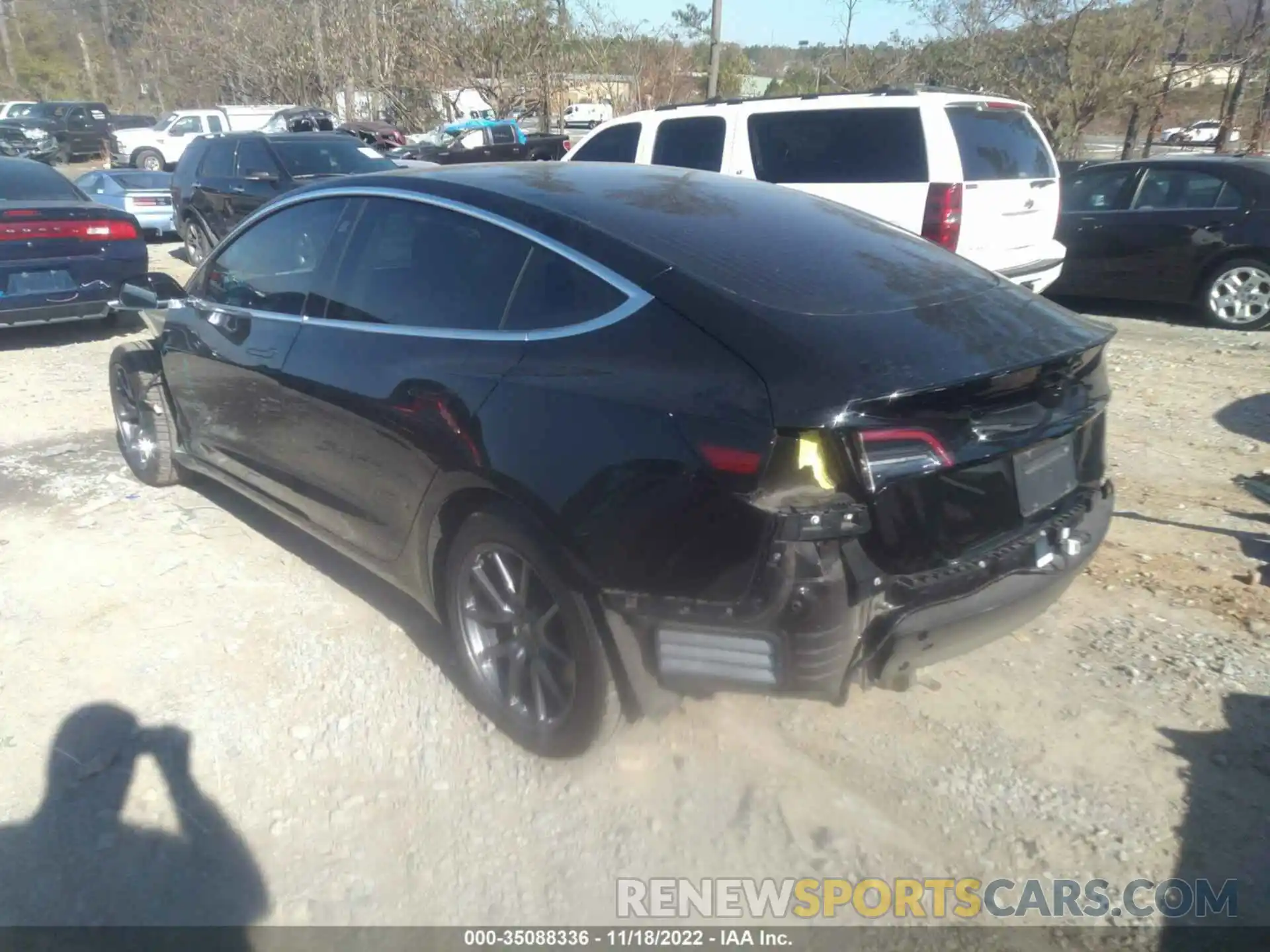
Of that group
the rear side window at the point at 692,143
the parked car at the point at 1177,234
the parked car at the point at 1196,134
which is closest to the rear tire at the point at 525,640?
the rear side window at the point at 692,143

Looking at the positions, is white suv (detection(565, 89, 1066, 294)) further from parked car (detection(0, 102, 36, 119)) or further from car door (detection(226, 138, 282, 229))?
parked car (detection(0, 102, 36, 119))

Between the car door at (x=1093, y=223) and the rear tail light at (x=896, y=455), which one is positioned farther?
the car door at (x=1093, y=223)

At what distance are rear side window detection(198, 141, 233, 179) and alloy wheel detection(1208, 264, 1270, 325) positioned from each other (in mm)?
10345

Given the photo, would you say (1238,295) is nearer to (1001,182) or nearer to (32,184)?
(1001,182)

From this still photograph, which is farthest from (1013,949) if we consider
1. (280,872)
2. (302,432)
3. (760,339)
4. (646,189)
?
(302,432)

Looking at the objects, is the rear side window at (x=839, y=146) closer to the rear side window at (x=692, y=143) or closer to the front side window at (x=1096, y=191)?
the rear side window at (x=692, y=143)

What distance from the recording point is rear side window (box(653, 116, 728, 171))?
29.0ft

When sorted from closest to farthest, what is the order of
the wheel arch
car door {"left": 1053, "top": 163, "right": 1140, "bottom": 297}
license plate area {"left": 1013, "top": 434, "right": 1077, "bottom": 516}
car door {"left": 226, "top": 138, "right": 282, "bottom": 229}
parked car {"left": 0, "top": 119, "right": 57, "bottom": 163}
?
license plate area {"left": 1013, "top": 434, "right": 1077, "bottom": 516}
the wheel arch
car door {"left": 1053, "top": 163, "right": 1140, "bottom": 297}
car door {"left": 226, "top": 138, "right": 282, "bottom": 229}
parked car {"left": 0, "top": 119, "right": 57, "bottom": 163}

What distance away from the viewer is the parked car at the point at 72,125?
34031 millimetres

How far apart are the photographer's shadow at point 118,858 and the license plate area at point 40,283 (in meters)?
6.30

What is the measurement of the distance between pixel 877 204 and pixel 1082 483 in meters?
5.22

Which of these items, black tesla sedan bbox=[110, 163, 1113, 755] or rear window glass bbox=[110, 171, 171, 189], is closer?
black tesla sedan bbox=[110, 163, 1113, 755]

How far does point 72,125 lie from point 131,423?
34.6 m

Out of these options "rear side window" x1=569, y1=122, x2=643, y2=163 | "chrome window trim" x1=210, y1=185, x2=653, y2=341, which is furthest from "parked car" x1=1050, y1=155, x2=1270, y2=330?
"chrome window trim" x1=210, y1=185, x2=653, y2=341
